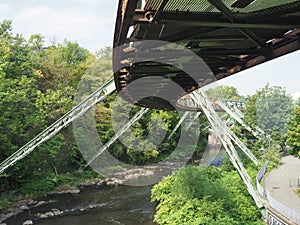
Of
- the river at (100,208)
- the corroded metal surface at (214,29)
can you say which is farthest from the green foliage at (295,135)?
the corroded metal surface at (214,29)

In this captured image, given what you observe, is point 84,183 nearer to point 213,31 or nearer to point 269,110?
point 269,110

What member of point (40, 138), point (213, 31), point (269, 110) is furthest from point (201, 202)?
point (269, 110)

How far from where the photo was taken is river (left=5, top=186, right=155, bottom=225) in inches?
502

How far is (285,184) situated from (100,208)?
335 inches

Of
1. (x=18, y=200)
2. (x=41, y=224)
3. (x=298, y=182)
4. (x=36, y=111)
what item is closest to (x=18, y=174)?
(x=18, y=200)

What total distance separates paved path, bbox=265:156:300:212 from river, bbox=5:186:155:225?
511 centimetres

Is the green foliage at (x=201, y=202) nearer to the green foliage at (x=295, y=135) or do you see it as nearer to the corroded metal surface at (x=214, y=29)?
the green foliage at (x=295, y=135)

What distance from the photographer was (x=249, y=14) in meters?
3.36

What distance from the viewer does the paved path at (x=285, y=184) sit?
11.8 meters

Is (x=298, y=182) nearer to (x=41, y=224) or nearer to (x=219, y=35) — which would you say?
(x=41, y=224)

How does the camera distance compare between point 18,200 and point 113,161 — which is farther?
point 113,161

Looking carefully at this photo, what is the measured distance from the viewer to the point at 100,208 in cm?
1444

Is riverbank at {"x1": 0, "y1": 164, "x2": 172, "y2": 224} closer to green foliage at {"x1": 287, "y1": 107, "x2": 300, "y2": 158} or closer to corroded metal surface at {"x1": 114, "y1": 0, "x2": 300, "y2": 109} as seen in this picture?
green foliage at {"x1": 287, "y1": 107, "x2": 300, "y2": 158}

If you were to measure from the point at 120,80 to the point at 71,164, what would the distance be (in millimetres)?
15608
